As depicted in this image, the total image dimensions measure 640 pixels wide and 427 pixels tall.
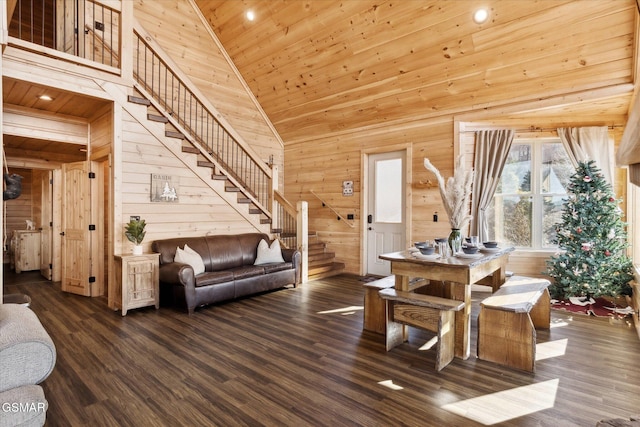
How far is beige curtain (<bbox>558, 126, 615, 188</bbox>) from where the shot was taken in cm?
478

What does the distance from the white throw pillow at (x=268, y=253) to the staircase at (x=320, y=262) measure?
87cm

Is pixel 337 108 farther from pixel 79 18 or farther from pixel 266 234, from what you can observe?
pixel 79 18

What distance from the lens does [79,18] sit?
5.10 m

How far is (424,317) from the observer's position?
2.87 m

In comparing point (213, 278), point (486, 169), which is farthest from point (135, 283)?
point (486, 169)

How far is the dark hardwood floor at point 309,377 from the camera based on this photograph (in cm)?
212

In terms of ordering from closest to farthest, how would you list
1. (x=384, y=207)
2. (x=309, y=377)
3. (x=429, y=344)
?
(x=309, y=377), (x=429, y=344), (x=384, y=207)

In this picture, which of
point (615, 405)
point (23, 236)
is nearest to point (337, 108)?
point (615, 405)

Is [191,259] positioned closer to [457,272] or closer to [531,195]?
[457,272]

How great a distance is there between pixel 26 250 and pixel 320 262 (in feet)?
19.4

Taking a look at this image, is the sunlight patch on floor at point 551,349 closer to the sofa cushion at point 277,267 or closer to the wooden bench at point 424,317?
the wooden bench at point 424,317

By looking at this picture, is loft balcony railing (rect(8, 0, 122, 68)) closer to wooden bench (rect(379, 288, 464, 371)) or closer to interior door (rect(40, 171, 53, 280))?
interior door (rect(40, 171, 53, 280))

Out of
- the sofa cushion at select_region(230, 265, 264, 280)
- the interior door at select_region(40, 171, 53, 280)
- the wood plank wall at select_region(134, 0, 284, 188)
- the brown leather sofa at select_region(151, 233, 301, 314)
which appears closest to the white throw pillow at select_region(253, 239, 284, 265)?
the brown leather sofa at select_region(151, 233, 301, 314)

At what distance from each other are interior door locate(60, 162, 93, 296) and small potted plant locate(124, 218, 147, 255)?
115 cm
